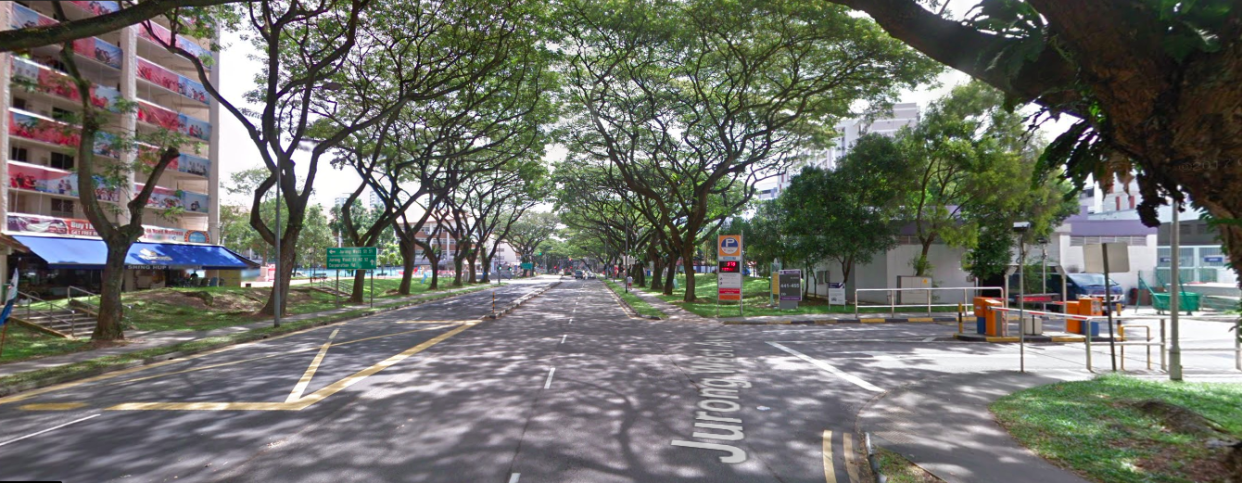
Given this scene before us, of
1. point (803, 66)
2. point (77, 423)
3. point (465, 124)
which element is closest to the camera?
point (77, 423)

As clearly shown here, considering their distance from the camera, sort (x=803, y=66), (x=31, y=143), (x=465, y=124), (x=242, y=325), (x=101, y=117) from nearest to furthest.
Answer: (x=101, y=117) → (x=242, y=325) → (x=803, y=66) → (x=465, y=124) → (x=31, y=143)

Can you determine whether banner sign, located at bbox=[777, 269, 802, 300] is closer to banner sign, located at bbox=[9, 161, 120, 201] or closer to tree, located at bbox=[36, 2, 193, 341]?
tree, located at bbox=[36, 2, 193, 341]

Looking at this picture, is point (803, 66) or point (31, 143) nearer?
point (803, 66)

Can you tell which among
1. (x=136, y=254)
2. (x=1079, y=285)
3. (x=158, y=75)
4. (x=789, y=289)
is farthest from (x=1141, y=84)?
(x=158, y=75)

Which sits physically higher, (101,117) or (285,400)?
(101,117)

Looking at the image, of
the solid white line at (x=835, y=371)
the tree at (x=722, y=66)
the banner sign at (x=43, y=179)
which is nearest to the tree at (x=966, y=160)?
the tree at (x=722, y=66)

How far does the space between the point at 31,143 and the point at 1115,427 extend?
41.7 m

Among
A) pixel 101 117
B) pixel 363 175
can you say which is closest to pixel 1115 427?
pixel 101 117

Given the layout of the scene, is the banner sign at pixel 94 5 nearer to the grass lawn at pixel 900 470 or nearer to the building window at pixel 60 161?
the building window at pixel 60 161

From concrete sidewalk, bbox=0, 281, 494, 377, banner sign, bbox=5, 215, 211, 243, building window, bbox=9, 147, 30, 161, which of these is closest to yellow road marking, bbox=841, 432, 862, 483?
concrete sidewalk, bbox=0, 281, 494, 377

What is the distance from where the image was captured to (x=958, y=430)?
6.70 metres

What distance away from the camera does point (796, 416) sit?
7.53 m

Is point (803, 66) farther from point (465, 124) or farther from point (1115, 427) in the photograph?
point (1115, 427)

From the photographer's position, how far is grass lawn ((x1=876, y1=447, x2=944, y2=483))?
5.08 meters
